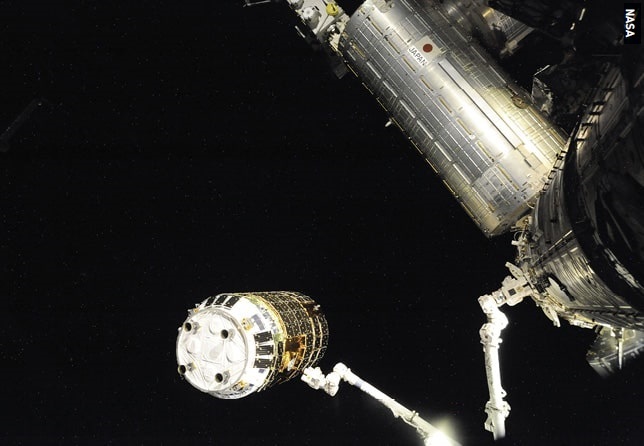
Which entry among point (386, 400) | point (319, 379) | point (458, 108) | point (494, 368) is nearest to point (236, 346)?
point (319, 379)

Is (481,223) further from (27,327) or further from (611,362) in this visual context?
(27,327)

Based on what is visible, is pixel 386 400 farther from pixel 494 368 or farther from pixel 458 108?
pixel 458 108

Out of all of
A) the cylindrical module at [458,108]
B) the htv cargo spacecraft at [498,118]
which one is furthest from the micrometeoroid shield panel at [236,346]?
the cylindrical module at [458,108]

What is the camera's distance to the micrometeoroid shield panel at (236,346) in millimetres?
6328

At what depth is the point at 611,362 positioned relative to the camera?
697 cm

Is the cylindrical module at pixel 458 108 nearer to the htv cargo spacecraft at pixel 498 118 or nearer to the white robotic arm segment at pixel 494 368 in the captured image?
the htv cargo spacecraft at pixel 498 118

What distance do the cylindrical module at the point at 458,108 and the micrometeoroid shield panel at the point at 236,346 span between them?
3.27 metres

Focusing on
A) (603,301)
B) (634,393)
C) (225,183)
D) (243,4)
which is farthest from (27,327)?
(634,393)

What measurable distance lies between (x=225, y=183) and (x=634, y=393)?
7773 millimetres

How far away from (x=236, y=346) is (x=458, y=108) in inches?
175

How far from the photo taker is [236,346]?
634 centimetres

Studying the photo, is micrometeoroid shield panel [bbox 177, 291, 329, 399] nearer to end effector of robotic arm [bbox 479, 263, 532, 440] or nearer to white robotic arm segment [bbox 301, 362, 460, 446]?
white robotic arm segment [bbox 301, 362, 460, 446]

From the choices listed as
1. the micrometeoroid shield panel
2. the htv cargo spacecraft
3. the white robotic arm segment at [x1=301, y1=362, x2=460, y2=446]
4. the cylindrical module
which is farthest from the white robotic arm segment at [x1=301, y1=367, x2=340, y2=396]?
the cylindrical module

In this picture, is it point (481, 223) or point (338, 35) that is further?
point (338, 35)
